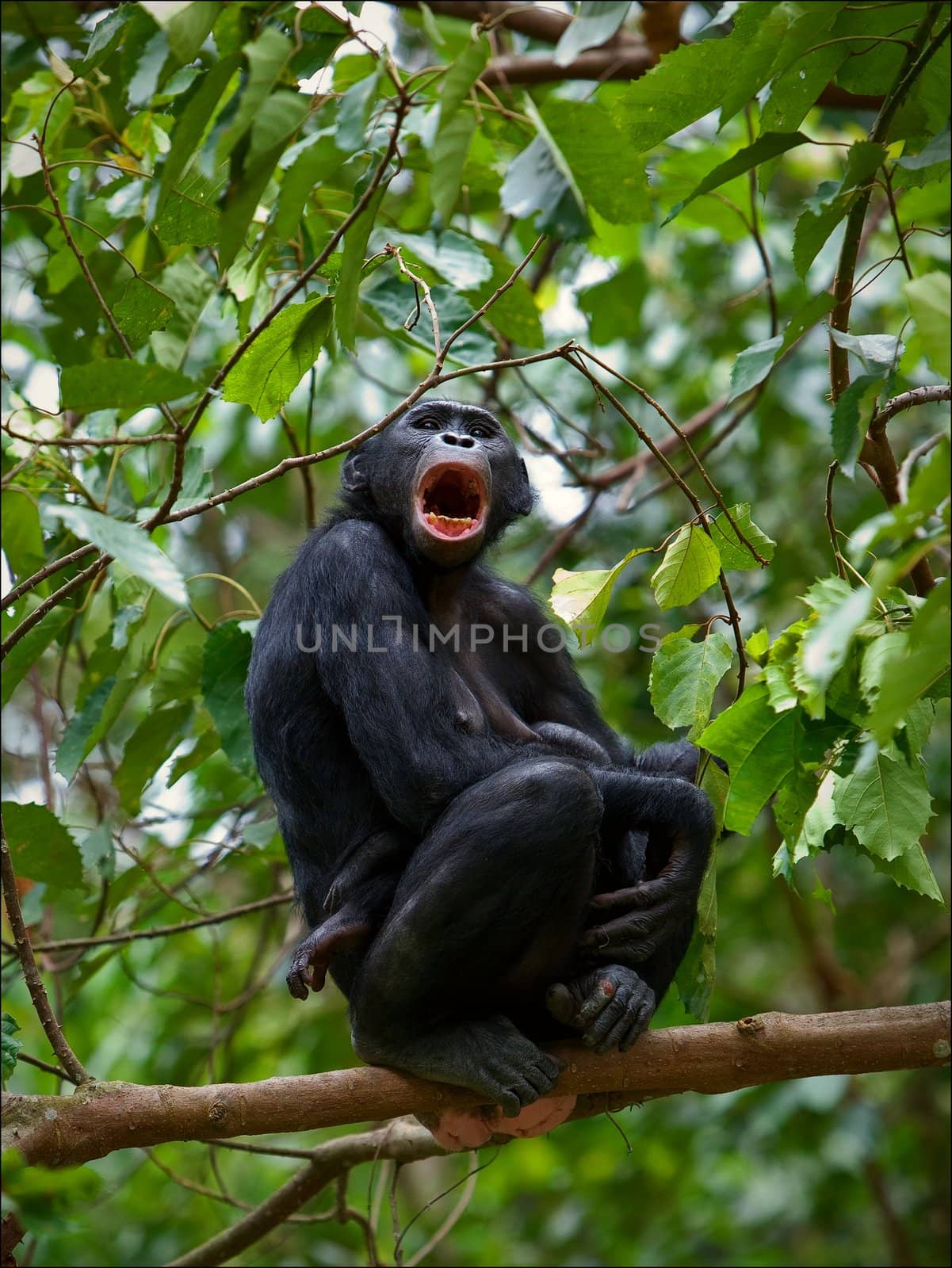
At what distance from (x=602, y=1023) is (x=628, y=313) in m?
4.21

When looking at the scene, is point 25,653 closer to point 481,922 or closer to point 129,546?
point 481,922

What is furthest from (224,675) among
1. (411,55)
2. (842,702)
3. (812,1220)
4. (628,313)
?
(411,55)

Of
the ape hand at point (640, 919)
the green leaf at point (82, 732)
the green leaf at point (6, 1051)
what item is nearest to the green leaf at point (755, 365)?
the ape hand at point (640, 919)

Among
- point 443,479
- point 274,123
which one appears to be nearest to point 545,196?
point 274,123

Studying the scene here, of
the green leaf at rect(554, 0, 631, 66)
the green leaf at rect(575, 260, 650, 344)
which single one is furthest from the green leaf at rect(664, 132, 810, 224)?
the green leaf at rect(575, 260, 650, 344)

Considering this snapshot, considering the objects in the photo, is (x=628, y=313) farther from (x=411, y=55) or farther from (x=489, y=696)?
(x=411, y=55)

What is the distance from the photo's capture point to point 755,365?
293 centimetres

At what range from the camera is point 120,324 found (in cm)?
397

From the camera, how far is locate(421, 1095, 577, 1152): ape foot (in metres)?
3.89

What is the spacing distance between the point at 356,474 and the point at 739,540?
161 cm

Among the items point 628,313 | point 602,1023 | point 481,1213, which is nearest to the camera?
point 602,1023

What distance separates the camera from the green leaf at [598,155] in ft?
13.4

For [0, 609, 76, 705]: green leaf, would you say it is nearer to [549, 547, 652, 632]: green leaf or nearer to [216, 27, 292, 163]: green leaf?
[549, 547, 652, 632]: green leaf

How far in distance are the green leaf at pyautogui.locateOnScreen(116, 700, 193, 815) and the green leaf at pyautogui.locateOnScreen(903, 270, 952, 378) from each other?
330cm
